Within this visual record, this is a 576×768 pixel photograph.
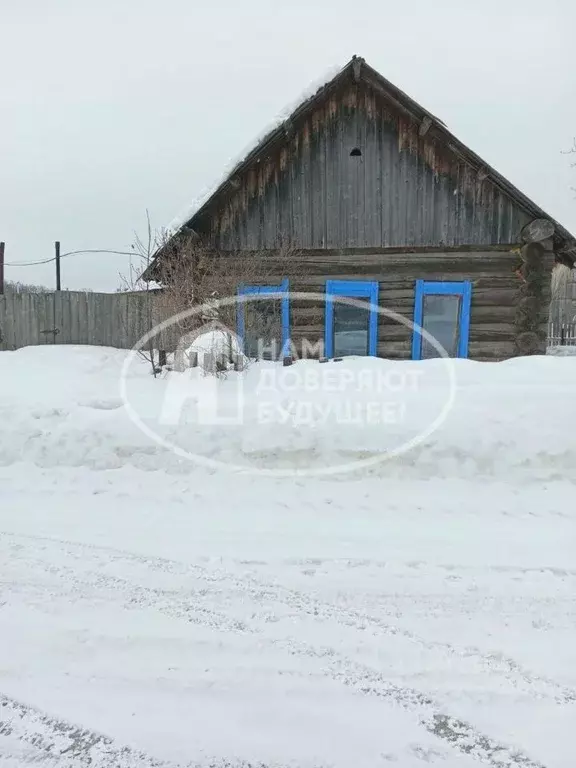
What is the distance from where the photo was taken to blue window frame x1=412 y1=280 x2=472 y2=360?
33.7 ft

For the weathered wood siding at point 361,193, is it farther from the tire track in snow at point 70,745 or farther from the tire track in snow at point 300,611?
the tire track in snow at point 70,745

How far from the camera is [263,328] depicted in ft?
32.2

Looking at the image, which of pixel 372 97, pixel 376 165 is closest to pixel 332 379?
pixel 376 165

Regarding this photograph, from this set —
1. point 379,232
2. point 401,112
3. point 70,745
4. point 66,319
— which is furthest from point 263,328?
point 70,745

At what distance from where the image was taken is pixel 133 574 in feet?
10.6

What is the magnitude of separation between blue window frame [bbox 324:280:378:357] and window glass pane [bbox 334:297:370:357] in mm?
89

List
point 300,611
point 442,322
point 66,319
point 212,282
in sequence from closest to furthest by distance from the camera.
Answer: point 300,611
point 212,282
point 442,322
point 66,319

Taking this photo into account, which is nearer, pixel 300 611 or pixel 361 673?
pixel 361 673

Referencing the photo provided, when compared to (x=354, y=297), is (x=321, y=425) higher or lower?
lower

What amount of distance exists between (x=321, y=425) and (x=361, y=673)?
3.14m

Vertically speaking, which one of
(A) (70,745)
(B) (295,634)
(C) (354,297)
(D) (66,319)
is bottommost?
(A) (70,745)

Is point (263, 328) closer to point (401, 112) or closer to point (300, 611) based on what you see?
point (401, 112)

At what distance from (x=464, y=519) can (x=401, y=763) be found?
2.39 metres

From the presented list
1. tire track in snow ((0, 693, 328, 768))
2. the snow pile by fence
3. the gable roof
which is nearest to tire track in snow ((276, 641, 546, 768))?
tire track in snow ((0, 693, 328, 768))
